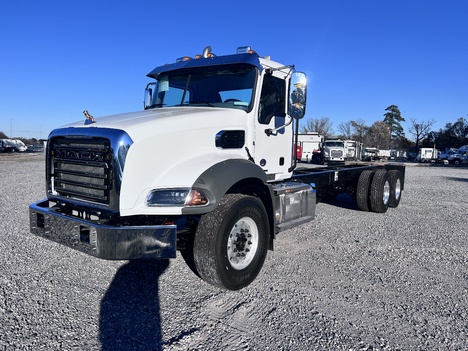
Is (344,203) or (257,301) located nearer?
(257,301)

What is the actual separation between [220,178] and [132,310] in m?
1.57

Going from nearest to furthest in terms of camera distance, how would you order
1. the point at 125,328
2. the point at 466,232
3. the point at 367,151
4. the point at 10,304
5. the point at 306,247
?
the point at 125,328 → the point at 10,304 → the point at 306,247 → the point at 466,232 → the point at 367,151

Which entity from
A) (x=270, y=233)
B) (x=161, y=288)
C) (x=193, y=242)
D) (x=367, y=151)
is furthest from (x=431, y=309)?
(x=367, y=151)

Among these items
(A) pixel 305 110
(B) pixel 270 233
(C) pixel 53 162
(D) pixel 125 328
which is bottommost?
(D) pixel 125 328

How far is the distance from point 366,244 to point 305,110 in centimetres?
250

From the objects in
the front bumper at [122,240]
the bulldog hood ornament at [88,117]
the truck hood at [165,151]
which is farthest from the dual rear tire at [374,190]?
the bulldog hood ornament at [88,117]

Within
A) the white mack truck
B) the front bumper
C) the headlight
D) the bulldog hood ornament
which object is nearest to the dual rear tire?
the white mack truck

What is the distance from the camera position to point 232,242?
3920 millimetres

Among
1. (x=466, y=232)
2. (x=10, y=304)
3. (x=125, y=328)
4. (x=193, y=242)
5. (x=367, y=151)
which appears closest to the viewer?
(x=125, y=328)

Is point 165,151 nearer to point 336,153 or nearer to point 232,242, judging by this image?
point 232,242

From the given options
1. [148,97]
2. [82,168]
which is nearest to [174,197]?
[82,168]

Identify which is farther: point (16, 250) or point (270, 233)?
point (16, 250)

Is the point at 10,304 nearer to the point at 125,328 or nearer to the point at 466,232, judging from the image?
the point at 125,328

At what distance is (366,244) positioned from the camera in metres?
5.72
